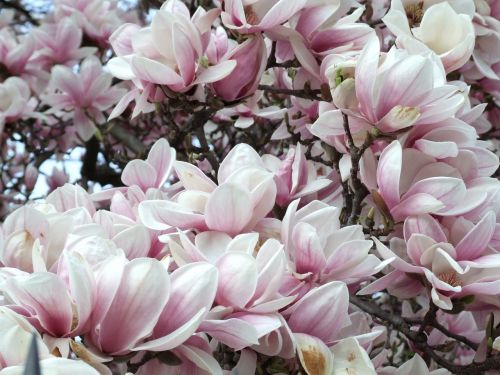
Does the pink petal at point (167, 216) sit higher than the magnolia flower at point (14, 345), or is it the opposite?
the magnolia flower at point (14, 345)

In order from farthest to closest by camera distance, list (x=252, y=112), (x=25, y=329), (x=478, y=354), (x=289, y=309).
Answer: (x=252, y=112)
(x=478, y=354)
(x=289, y=309)
(x=25, y=329)

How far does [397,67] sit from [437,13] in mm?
188

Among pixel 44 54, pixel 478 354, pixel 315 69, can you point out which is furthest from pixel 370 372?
pixel 44 54

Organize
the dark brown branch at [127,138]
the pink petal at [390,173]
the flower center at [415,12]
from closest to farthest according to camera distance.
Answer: the pink petal at [390,173] < the flower center at [415,12] < the dark brown branch at [127,138]

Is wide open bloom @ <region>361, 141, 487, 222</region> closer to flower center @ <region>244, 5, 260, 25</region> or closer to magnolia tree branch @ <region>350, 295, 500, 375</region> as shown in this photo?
magnolia tree branch @ <region>350, 295, 500, 375</region>

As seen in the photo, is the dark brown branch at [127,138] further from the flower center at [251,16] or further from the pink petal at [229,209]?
the pink petal at [229,209]

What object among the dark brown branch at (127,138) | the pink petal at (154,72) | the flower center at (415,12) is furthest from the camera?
the dark brown branch at (127,138)

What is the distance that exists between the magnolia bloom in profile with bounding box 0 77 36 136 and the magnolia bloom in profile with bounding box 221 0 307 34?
26.7 inches

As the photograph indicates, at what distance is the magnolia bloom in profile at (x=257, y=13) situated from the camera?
846 mm

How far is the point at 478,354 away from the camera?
76cm

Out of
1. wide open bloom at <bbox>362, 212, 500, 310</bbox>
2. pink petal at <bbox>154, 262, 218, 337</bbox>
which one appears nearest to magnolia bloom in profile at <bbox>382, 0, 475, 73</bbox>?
wide open bloom at <bbox>362, 212, 500, 310</bbox>

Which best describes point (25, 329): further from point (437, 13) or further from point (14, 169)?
point (14, 169)

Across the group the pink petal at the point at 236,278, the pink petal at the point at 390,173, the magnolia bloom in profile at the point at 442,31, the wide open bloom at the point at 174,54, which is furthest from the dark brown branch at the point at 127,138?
the pink petal at the point at 236,278

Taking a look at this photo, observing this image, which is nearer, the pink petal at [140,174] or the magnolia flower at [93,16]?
the pink petal at [140,174]
